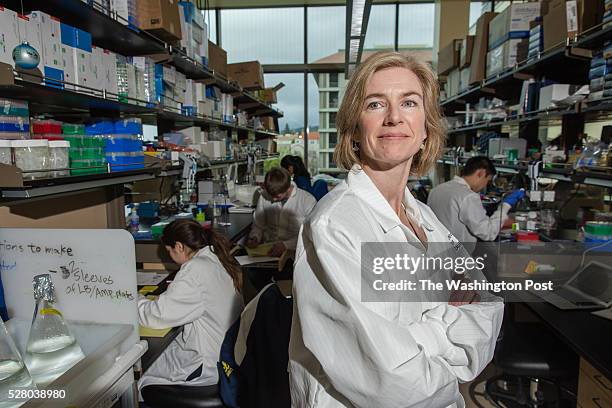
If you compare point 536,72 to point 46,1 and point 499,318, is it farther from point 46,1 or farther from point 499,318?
point 46,1

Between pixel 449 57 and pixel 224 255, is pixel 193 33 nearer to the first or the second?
pixel 224 255

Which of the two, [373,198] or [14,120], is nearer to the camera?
[373,198]

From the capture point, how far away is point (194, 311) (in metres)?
1.84

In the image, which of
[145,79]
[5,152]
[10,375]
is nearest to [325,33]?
[145,79]

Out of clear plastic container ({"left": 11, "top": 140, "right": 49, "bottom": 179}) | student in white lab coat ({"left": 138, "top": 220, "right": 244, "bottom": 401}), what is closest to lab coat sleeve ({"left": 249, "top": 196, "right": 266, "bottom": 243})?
student in white lab coat ({"left": 138, "top": 220, "right": 244, "bottom": 401})

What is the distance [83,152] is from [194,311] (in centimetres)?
83

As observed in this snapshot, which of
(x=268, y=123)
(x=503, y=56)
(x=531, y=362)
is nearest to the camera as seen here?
(x=531, y=362)

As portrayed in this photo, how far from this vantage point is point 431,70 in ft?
3.92

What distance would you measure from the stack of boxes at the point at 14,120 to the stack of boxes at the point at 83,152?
158 mm

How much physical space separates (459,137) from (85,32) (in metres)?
5.17

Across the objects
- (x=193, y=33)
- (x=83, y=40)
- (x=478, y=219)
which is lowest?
(x=478, y=219)

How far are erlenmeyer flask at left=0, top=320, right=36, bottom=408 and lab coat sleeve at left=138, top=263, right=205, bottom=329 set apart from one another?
58 cm

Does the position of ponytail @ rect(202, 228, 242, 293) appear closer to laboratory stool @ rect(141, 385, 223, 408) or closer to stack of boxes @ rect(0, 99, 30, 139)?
laboratory stool @ rect(141, 385, 223, 408)

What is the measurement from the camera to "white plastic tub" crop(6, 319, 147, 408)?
1019 millimetres
